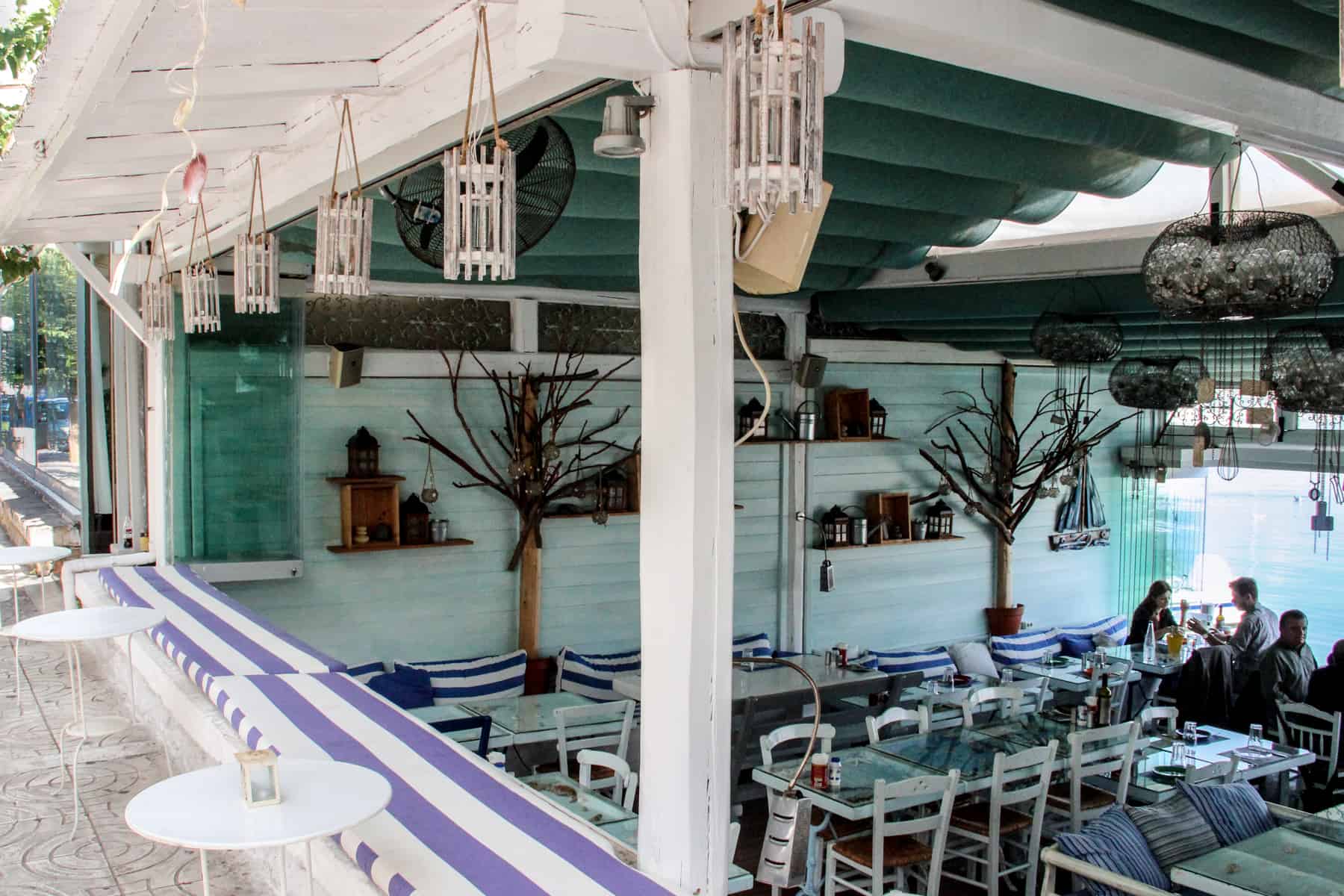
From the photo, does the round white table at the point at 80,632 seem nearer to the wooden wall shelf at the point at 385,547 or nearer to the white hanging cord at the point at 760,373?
the wooden wall shelf at the point at 385,547

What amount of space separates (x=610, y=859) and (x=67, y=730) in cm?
296

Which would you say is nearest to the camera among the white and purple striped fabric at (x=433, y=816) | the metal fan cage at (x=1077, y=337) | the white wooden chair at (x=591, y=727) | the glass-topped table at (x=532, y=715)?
the white and purple striped fabric at (x=433, y=816)

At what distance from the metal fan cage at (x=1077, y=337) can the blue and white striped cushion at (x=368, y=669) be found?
4.49 m

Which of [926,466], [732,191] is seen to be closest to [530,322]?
[926,466]

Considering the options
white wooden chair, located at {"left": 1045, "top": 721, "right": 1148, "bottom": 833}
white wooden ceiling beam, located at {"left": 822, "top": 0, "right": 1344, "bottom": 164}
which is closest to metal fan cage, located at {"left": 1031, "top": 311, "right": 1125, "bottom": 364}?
white wooden chair, located at {"left": 1045, "top": 721, "right": 1148, "bottom": 833}

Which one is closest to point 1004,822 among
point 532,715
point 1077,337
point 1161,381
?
point 532,715

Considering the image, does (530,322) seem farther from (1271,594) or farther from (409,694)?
Answer: (1271,594)

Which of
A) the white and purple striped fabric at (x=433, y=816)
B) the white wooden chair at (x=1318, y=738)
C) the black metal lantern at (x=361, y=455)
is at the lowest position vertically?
the white wooden chair at (x=1318, y=738)

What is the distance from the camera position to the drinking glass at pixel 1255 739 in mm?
6801

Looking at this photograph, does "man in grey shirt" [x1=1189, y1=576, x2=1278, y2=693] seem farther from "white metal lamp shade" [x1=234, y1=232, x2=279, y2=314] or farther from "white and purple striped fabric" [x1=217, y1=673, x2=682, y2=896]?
"white metal lamp shade" [x1=234, y1=232, x2=279, y2=314]

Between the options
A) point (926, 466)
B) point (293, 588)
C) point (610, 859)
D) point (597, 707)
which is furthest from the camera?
point (926, 466)

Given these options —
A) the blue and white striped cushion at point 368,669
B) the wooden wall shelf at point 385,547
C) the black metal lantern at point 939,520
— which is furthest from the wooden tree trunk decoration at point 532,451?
the black metal lantern at point 939,520

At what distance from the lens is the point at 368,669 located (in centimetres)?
726

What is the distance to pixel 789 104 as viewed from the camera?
156 centimetres
